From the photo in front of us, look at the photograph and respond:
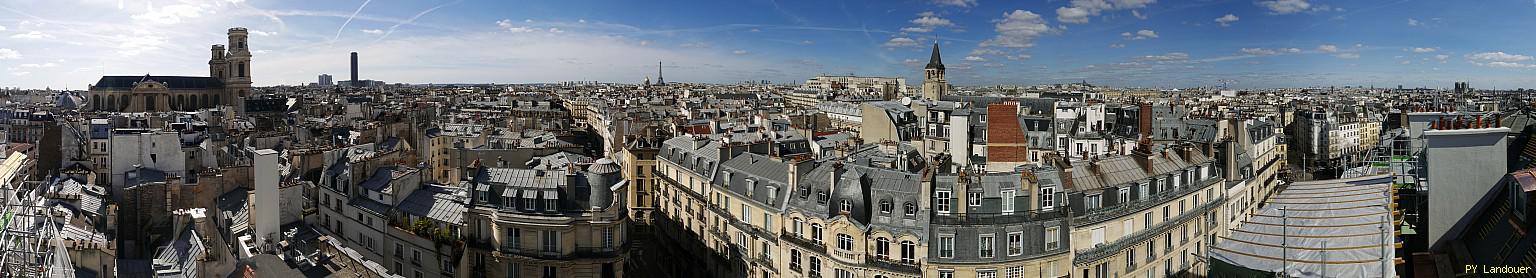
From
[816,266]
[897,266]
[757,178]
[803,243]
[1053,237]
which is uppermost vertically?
[757,178]

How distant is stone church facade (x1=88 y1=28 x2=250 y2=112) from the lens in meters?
103

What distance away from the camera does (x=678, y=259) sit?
33812 millimetres

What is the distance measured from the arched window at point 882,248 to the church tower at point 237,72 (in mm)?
107575

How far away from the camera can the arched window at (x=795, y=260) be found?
2509 cm

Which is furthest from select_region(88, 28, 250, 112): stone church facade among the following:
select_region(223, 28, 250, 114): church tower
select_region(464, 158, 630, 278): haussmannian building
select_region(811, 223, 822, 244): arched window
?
select_region(811, 223, 822, 244): arched window

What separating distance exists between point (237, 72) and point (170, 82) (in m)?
7.21

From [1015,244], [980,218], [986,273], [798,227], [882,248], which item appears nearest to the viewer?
[986,273]

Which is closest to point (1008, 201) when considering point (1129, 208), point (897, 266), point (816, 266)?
point (897, 266)

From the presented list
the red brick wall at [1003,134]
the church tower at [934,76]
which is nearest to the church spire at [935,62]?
the church tower at [934,76]

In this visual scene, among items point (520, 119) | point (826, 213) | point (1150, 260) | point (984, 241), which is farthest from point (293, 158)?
point (520, 119)

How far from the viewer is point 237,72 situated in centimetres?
11281

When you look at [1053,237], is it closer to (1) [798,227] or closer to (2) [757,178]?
(1) [798,227]

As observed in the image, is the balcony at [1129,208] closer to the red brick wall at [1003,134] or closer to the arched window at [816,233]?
the arched window at [816,233]

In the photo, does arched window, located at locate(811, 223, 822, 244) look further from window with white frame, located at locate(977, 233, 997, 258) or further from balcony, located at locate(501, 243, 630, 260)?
balcony, located at locate(501, 243, 630, 260)
